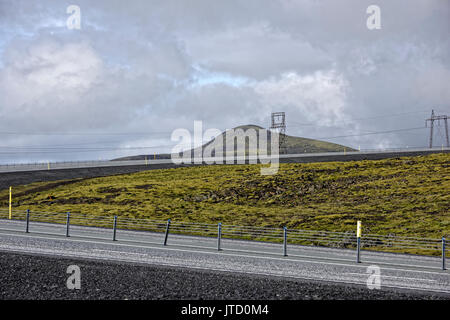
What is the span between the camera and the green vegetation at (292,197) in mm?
35209

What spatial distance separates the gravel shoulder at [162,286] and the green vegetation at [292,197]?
1813cm

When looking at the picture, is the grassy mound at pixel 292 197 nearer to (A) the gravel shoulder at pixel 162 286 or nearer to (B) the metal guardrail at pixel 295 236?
(B) the metal guardrail at pixel 295 236

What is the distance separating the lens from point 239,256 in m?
21.6

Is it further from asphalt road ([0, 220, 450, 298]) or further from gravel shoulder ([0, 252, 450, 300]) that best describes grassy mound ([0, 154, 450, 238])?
gravel shoulder ([0, 252, 450, 300])

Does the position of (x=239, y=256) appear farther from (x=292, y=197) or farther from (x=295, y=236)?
(x=292, y=197)

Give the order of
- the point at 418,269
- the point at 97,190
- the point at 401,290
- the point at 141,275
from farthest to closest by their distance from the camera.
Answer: the point at 97,190 → the point at 418,269 → the point at 141,275 → the point at 401,290

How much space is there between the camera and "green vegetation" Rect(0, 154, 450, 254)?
35209 mm

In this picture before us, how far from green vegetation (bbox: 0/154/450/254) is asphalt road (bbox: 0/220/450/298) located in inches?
370

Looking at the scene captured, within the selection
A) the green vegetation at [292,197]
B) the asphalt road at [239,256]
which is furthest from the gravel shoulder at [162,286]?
the green vegetation at [292,197]

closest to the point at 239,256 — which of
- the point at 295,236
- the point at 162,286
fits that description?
the point at 162,286

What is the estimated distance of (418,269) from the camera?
19.1 meters

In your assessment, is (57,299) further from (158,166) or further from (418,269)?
(158,166)
